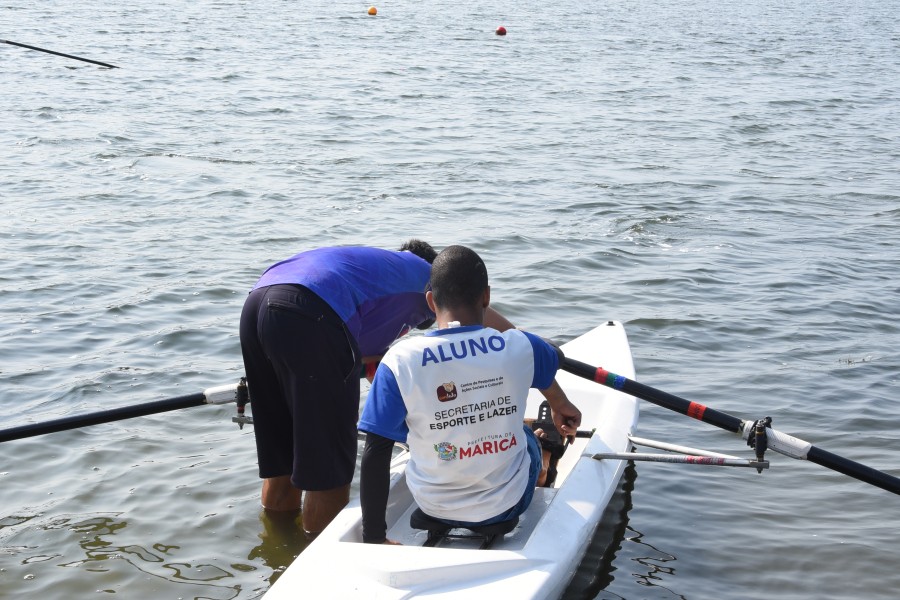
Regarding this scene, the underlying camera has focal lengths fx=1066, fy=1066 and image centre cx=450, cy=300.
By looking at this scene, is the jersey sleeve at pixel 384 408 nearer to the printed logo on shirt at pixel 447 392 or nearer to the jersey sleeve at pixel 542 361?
the printed logo on shirt at pixel 447 392

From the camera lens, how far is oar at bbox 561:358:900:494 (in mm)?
4848

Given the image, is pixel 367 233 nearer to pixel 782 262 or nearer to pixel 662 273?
pixel 662 273

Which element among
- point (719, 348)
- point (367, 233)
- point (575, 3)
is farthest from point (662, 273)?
point (575, 3)

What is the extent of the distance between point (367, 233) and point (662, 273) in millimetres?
3056

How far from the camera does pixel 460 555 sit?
390 centimetres

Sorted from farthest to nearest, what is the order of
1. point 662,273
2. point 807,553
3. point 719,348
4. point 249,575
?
1. point 662,273
2. point 719,348
3. point 807,553
4. point 249,575

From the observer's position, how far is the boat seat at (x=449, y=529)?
13.4 ft

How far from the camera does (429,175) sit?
1362cm

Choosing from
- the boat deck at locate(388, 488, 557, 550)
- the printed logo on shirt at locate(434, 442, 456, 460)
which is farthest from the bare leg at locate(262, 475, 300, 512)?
the printed logo on shirt at locate(434, 442, 456, 460)

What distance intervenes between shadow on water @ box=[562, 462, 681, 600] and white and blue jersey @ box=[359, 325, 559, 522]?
1.03 metres

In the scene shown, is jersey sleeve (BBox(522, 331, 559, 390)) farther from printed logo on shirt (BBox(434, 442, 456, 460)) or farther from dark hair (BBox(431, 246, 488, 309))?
printed logo on shirt (BBox(434, 442, 456, 460))

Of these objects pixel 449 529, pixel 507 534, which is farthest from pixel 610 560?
pixel 449 529

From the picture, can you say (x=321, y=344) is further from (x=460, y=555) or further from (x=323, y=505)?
(x=460, y=555)

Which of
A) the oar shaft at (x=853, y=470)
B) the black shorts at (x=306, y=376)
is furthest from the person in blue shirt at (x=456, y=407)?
the oar shaft at (x=853, y=470)
